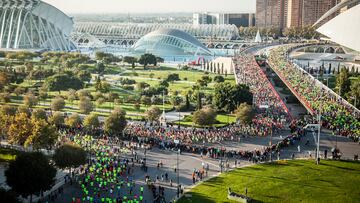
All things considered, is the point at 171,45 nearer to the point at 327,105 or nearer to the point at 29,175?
the point at 327,105

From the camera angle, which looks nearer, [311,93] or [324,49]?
[311,93]

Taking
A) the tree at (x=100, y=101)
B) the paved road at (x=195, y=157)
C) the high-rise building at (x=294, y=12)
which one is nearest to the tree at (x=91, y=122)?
the paved road at (x=195, y=157)

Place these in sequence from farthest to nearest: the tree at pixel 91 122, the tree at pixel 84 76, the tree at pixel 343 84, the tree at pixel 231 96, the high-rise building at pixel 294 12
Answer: the high-rise building at pixel 294 12, the tree at pixel 84 76, the tree at pixel 343 84, the tree at pixel 231 96, the tree at pixel 91 122

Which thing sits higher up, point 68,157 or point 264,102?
point 264,102

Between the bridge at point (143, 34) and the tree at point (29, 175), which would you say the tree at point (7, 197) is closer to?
the tree at point (29, 175)

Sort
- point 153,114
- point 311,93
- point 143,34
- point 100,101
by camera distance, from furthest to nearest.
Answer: point 143,34 < point 100,101 < point 311,93 < point 153,114

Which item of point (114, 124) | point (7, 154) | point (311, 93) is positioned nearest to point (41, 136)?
point (7, 154)

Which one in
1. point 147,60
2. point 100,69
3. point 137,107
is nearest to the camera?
point 137,107

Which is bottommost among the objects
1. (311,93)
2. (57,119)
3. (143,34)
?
(57,119)
